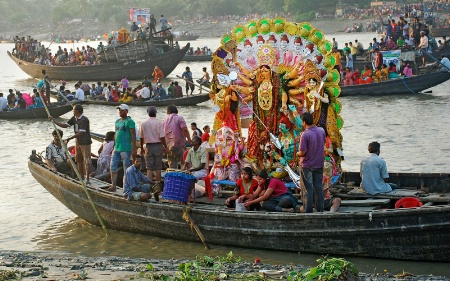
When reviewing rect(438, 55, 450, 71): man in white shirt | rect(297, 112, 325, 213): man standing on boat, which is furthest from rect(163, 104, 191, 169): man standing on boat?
rect(438, 55, 450, 71): man in white shirt

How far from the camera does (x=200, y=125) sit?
26719 mm

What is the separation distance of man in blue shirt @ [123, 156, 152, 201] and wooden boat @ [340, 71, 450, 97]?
18.5m

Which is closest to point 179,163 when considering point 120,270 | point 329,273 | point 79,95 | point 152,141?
point 152,141

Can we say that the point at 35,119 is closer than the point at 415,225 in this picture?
No

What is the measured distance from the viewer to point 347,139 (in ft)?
76.3

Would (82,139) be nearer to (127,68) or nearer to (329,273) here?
(329,273)

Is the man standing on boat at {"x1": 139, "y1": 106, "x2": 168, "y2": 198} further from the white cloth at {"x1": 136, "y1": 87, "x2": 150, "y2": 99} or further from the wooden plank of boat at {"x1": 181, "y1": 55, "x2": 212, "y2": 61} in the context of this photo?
the wooden plank of boat at {"x1": 181, "y1": 55, "x2": 212, "y2": 61}

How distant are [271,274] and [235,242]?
276cm

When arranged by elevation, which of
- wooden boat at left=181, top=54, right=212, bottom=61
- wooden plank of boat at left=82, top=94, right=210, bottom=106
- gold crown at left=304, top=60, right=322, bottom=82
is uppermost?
gold crown at left=304, top=60, right=322, bottom=82

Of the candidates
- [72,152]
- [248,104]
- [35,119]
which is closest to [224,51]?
[248,104]

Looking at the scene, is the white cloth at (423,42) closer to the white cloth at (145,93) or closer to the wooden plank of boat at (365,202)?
the white cloth at (145,93)

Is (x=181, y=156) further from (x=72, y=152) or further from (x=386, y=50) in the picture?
(x=386, y=50)

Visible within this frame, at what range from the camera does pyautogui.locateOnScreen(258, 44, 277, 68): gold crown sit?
13.3m

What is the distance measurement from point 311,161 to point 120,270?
9.56 ft
